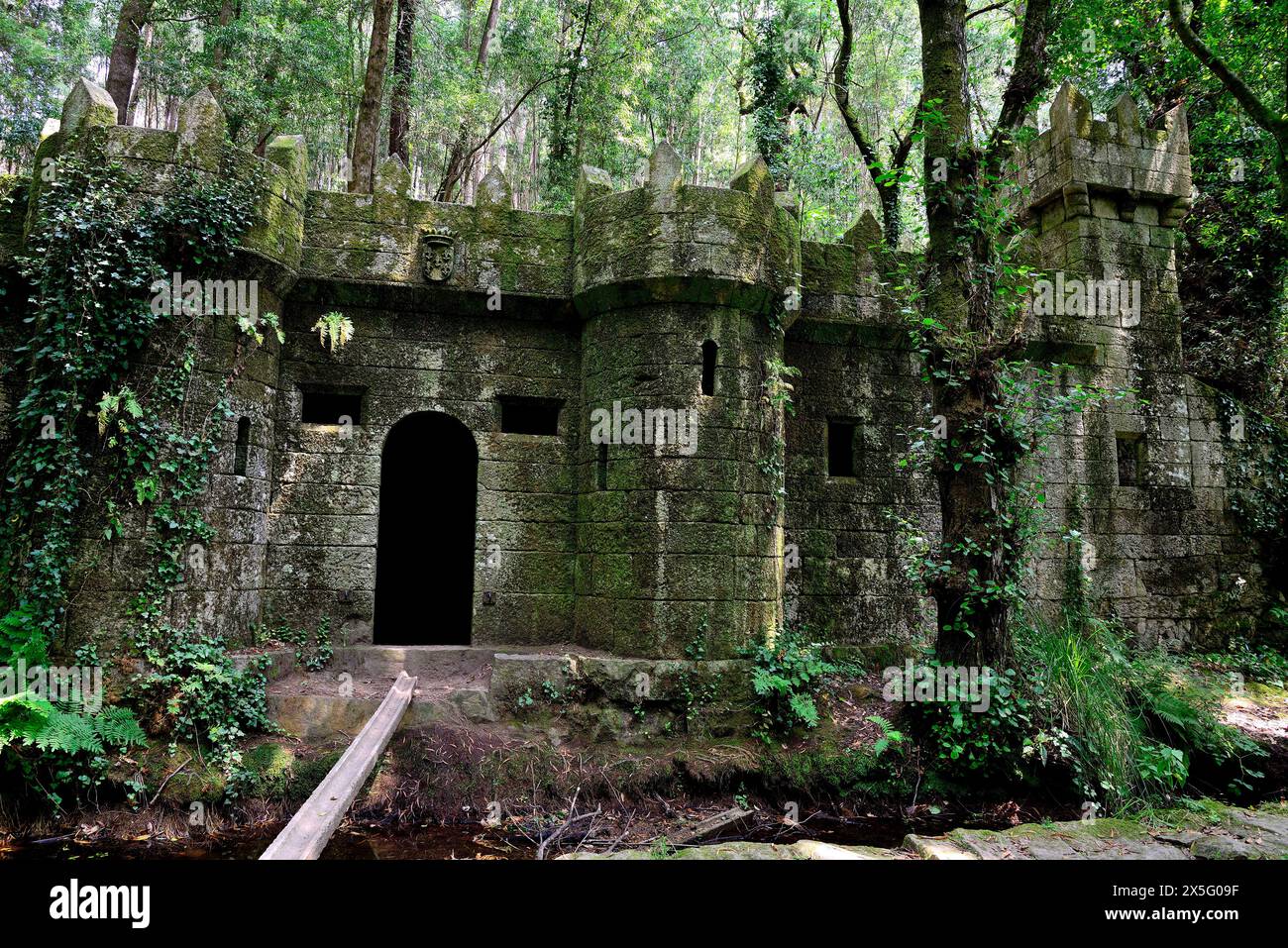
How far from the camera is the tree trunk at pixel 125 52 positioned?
12.3 m

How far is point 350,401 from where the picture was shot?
7.50m

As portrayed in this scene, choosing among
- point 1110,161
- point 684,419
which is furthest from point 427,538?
point 1110,161

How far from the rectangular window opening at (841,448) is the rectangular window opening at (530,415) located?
3110 millimetres

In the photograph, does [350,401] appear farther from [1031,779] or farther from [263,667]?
[1031,779]

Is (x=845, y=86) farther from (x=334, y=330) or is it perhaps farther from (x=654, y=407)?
(x=334, y=330)

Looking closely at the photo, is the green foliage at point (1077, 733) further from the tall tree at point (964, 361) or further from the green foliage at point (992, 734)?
the tall tree at point (964, 361)

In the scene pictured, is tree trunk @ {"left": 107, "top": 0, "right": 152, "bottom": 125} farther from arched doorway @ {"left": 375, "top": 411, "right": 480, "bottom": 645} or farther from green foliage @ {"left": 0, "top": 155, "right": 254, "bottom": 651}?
arched doorway @ {"left": 375, "top": 411, "right": 480, "bottom": 645}

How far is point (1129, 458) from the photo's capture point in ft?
29.4

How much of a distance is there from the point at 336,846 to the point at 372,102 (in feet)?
32.0

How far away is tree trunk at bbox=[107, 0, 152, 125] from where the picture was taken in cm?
1230

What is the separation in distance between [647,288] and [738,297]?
0.86 m

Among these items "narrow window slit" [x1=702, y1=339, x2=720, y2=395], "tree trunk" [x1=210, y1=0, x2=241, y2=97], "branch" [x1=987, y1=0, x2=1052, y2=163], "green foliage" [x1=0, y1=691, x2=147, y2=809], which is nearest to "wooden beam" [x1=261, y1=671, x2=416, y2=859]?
"green foliage" [x1=0, y1=691, x2=147, y2=809]

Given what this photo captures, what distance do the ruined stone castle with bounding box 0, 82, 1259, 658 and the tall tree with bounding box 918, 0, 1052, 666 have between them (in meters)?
1.46

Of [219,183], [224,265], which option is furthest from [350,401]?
[219,183]
